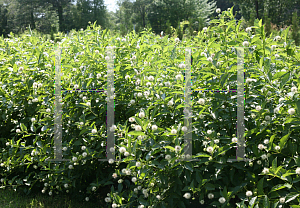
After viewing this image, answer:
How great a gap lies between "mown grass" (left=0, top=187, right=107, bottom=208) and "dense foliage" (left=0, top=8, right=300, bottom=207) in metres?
0.14

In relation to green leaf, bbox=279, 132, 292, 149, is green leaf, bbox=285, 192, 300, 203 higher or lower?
lower

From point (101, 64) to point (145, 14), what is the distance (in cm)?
3528

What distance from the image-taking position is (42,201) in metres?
3.07

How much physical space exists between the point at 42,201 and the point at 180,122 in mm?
2005

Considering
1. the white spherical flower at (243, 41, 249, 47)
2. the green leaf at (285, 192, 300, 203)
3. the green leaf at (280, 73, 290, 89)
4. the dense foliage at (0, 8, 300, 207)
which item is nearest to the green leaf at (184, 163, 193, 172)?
the dense foliage at (0, 8, 300, 207)

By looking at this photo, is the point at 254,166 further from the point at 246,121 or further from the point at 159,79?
the point at 159,79

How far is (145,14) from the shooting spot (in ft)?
118

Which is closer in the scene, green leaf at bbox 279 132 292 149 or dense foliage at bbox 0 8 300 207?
green leaf at bbox 279 132 292 149

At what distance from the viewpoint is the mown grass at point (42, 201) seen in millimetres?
2972

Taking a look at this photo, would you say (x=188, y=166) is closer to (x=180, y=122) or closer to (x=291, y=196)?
(x=180, y=122)

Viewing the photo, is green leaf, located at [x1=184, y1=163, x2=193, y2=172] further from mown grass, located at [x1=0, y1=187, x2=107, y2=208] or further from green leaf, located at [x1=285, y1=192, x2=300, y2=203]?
mown grass, located at [x1=0, y1=187, x2=107, y2=208]

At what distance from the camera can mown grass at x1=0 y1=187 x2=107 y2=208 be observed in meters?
2.97

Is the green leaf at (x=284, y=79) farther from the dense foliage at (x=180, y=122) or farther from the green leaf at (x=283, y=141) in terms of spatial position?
the green leaf at (x=283, y=141)

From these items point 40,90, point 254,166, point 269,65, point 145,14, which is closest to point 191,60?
point 269,65
